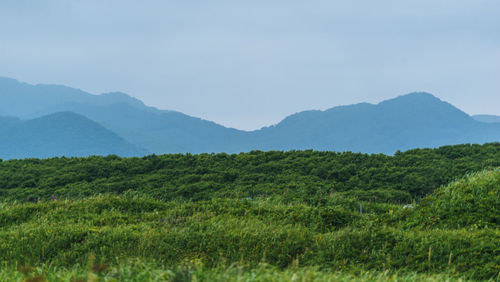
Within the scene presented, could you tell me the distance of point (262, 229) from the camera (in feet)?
25.6

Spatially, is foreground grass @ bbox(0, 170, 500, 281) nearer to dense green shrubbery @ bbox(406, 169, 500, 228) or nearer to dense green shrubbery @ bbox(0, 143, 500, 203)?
dense green shrubbery @ bbox(406, 169, 500, 228)

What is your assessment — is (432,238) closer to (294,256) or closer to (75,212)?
(294,256)

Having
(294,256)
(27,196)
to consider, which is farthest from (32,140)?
(294,256)

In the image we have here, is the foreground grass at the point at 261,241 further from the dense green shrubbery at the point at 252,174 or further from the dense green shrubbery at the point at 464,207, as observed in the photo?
the dense green shrubbery at the point at 252,174

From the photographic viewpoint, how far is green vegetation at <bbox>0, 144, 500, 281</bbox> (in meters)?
5.73

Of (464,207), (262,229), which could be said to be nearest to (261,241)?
(262,229)

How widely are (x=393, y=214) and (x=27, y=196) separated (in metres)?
12.9

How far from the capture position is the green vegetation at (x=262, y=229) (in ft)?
18.8

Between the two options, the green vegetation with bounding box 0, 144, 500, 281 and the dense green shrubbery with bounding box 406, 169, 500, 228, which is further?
the dense green shrubbery with bounding box 406, 169, 500, 228

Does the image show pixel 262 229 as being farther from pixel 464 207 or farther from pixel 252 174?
pixel 252 174

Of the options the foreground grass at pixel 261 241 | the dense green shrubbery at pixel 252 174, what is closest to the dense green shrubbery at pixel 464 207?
the foreground grass at pixel 261 241

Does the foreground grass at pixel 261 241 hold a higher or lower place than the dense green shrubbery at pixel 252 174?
lower

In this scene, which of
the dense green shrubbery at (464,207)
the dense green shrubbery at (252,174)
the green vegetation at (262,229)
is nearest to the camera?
the green vegetation at (262,229)

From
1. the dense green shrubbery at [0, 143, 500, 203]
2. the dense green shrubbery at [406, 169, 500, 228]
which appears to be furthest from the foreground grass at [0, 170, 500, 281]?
the dense green shrubbery at [0, 143, 500, 203]
